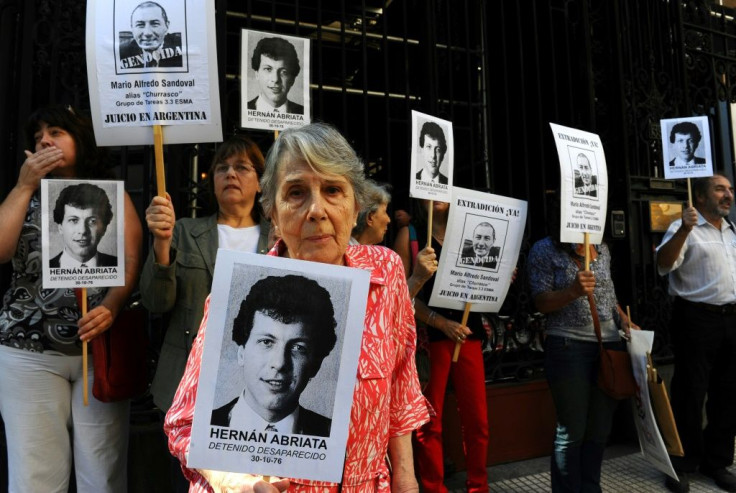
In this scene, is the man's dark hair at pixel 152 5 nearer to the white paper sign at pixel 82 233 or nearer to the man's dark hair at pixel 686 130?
the white paper sign at pixel 82 233

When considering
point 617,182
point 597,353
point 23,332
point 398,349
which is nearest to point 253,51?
point 23,332

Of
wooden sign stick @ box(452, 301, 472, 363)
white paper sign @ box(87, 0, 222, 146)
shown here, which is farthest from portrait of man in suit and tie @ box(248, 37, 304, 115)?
wooden sign stick @ box(452, 301, 472, 363)

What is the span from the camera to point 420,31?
15.7ft

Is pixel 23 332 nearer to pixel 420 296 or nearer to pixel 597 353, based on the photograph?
pixel 420 296

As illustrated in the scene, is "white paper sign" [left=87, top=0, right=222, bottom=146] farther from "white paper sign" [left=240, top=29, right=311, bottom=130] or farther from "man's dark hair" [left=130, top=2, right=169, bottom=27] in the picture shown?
"white paper sign" [left=240, top=29, right=311, bottom=130]

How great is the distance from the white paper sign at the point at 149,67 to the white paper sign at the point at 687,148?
3574 mm

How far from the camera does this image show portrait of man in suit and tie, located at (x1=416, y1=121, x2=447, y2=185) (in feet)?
10.5

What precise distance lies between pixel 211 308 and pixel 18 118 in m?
3.27

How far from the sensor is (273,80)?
3.22m

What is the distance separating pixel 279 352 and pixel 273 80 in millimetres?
2467

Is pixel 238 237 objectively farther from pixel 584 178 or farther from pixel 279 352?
pixel 584 178

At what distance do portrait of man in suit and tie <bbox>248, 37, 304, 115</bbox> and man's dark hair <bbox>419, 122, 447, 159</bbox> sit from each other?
74 centimetres

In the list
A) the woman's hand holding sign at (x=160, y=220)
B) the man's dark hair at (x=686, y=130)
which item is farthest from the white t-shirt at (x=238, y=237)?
the man's dark hair at (x=686, y=130)

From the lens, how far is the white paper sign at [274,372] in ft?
3.56
